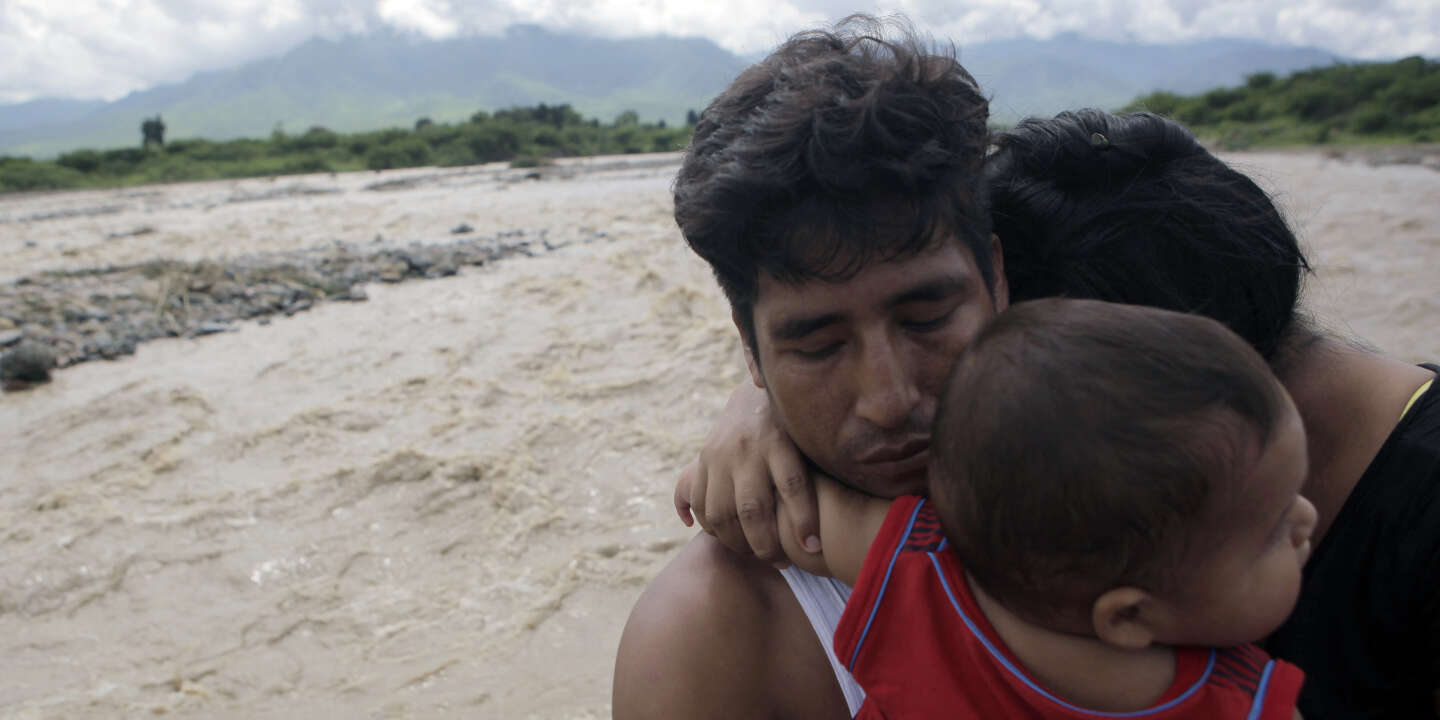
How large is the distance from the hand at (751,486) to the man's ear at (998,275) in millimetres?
462

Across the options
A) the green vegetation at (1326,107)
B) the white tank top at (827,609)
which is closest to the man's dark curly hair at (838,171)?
the white tank top at (827,609)

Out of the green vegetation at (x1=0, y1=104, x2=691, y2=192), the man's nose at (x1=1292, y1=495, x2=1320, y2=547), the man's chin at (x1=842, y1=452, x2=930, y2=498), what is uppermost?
the green vegetation at (x1=0, y1=104, x2=691, y2=192)

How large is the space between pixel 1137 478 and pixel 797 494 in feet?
2.08

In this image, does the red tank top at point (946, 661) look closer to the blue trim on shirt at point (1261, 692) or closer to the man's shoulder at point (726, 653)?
the blue trim on shirt at point (1261, 692)

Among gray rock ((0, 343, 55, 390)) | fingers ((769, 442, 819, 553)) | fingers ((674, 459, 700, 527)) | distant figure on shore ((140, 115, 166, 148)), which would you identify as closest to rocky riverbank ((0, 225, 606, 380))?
gray rock ((0, 343, 55, 390))

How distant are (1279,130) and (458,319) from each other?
1733 cm

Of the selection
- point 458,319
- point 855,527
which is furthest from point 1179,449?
point 458,319

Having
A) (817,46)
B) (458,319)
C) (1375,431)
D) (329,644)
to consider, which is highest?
(817,46)

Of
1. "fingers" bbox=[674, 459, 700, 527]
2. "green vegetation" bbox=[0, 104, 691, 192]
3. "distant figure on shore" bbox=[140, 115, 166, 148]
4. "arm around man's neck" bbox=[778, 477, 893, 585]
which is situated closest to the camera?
"arm around man's neck" bbox=[778, 477, 893, 585]

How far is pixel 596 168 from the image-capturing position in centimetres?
2164

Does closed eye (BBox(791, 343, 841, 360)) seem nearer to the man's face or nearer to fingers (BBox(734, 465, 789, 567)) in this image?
the man's face

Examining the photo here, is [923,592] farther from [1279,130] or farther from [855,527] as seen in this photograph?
[1279,130]

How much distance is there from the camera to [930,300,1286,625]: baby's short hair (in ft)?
3.48

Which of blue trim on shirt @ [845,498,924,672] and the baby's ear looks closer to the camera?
the baby's ear
